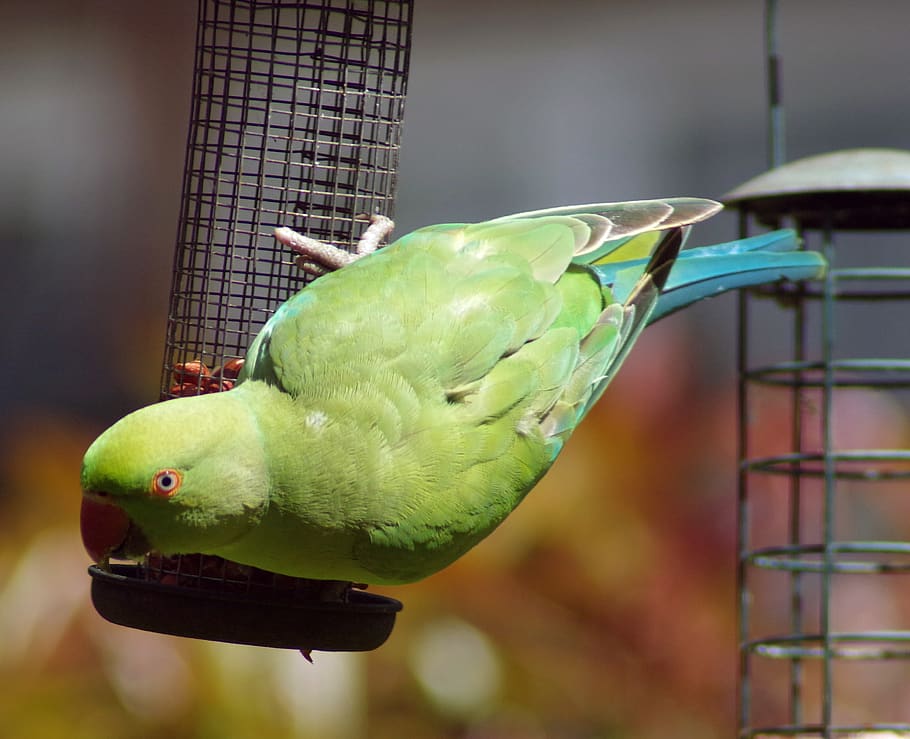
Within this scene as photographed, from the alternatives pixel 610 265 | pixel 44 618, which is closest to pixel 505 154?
pixel 44 618

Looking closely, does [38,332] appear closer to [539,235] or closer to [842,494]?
[842,494]

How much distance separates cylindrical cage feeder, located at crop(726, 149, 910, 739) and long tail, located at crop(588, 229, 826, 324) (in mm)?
123

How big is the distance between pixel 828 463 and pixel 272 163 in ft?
6.13

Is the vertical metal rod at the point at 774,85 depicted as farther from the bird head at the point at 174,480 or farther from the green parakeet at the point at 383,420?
the bird head at the point at 174,480

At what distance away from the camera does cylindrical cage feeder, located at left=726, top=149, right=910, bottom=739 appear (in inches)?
154

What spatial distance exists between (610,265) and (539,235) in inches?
15.8

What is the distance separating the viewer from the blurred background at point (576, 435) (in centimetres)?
591

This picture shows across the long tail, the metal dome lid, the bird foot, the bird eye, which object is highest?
the metal dome lid

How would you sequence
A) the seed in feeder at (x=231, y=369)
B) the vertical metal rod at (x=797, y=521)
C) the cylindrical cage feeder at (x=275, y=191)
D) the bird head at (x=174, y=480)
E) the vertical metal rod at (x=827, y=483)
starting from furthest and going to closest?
the vertical metal rod at (x=797, y=521) → the vertical metal rod at (x=827, y=483) → the seed in feeder at (x=231, y=369) → the cylindrical cage feeder at (x=275, y=191) → the bird head at (x=174, y=480)

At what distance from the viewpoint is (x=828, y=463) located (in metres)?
3.99

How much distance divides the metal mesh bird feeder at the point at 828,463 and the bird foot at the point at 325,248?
3.46 ft

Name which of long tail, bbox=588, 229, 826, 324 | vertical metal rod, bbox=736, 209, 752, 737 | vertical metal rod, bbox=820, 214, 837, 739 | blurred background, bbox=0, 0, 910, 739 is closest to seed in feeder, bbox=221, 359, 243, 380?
long tail, bbox=588, 229, 826, 324

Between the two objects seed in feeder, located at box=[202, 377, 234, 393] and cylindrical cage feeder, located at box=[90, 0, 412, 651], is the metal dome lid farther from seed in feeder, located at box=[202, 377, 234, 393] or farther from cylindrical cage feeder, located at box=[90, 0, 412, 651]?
seed in feeder, located at box=[202, 377, 234, 393]

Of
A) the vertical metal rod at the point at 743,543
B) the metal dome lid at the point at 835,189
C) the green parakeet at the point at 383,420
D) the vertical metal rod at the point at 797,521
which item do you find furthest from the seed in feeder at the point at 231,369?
the vertical metal rod at the point at 797,521
